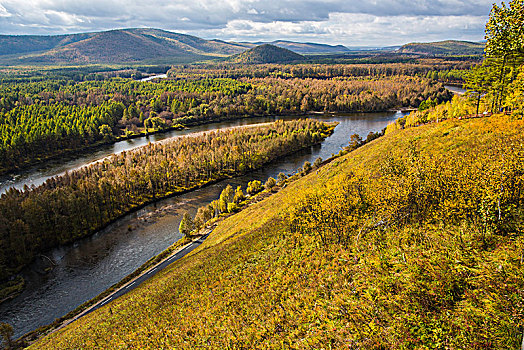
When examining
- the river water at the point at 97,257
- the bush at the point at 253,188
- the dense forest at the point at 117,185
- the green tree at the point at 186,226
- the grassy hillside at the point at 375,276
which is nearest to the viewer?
the grassy hillside at the point at 375,276

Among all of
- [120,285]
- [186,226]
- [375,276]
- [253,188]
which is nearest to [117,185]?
[186,226]

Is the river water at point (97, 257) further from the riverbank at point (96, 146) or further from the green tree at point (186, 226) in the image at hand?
the riverbank at point (96, 146)

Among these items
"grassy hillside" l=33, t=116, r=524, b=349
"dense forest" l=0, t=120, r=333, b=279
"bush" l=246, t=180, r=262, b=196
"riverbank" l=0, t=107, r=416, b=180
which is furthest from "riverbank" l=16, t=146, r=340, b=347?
"riverbank" l=0, t=107, r=416, b=180

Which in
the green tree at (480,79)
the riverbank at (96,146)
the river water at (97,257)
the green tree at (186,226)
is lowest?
the river water at (97,257)

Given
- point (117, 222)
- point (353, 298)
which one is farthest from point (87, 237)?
point (353, 298)

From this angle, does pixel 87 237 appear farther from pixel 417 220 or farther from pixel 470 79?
pixel 470 79

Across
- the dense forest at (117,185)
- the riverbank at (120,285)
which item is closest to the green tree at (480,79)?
the riverbank at (120,285)

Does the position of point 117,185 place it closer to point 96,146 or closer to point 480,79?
point 96,146
